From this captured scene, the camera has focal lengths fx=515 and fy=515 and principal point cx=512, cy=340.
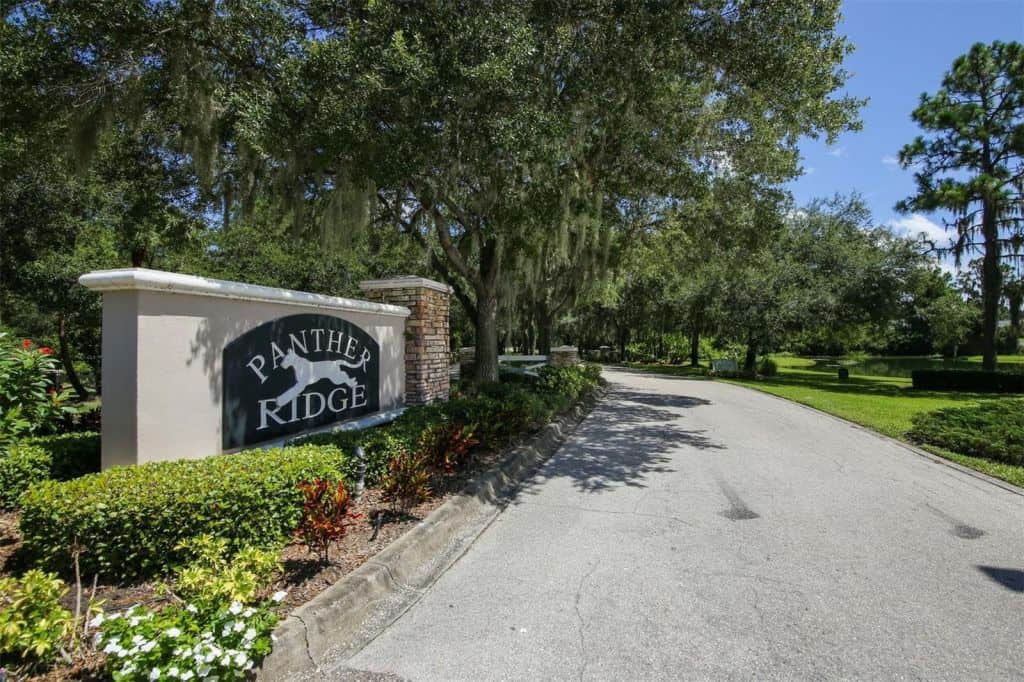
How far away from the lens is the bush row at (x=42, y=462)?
12.8 feet

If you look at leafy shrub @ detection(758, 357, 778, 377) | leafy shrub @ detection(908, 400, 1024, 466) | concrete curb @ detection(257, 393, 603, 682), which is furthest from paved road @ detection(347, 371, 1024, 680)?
leafy shrub @ detection(758, 357, 778, 377)

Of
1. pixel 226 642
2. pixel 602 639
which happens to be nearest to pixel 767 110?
pixel 602 639

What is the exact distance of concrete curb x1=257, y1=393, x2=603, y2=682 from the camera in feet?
8.50

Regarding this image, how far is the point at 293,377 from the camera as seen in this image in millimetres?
5414

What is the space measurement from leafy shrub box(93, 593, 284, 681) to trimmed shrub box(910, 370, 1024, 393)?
2446 cm

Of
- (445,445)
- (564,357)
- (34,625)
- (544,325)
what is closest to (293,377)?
(445,445)

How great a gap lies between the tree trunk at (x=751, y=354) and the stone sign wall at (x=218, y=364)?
1903 cm

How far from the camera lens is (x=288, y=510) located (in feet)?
12.1

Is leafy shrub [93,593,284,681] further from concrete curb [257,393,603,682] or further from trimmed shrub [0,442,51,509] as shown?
trimmed shrub [0,442,51,509]

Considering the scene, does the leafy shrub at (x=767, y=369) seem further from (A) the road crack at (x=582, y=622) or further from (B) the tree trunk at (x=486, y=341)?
(A) the road crack at (x=582, y=622)

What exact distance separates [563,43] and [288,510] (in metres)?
6.17

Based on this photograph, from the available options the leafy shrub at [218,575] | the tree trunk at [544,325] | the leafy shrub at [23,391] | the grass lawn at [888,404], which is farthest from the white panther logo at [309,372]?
the tree trunk at [544,325]

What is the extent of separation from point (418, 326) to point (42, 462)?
4.64 m

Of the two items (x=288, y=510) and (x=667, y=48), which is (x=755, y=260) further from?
(x=288, y=510)
